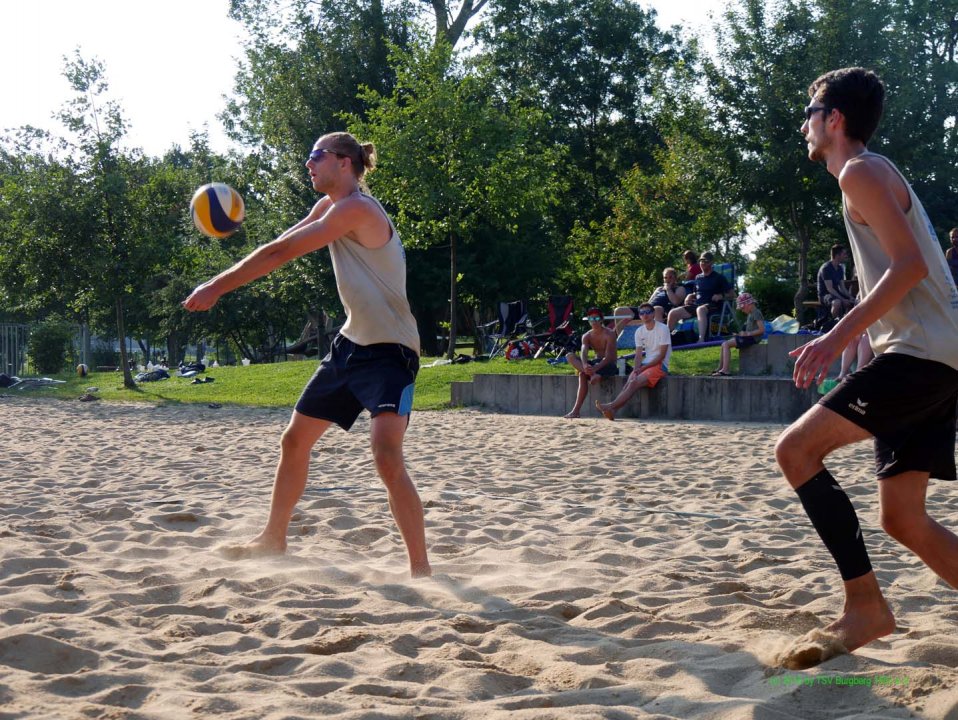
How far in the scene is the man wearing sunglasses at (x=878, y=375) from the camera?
10.3 ft

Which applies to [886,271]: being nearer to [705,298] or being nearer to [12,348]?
[705,298]

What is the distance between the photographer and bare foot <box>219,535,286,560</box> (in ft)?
15.9

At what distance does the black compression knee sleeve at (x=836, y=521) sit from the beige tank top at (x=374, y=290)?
73.1 inches

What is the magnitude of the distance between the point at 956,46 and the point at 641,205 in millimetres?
11222

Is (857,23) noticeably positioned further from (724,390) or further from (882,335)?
(882,335)

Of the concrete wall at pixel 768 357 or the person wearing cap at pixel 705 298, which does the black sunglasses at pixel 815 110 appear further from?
the person wearing cap at pixel 705 298

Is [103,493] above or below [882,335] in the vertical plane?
below

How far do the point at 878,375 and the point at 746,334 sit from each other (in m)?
12.9

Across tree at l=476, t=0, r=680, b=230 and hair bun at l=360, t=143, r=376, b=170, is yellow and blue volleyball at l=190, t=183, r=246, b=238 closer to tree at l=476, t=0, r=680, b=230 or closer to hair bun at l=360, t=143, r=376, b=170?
hair bun at l=360, t=143, r=376, b=170

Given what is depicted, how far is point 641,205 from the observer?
109 ft

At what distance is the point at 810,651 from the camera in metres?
3.26

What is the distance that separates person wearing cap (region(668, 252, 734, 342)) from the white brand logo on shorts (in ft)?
46.0

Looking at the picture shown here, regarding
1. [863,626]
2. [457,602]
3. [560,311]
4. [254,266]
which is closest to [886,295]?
[863,626]

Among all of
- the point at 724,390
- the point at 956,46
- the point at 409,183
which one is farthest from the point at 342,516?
the point at 956,46
